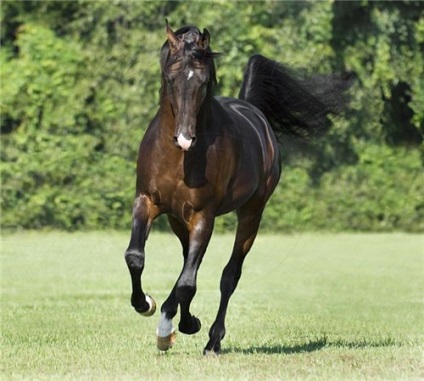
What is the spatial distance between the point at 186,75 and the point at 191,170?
69 cm

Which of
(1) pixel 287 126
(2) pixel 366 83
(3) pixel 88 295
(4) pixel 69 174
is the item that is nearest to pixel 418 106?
(2) pixel 366 83

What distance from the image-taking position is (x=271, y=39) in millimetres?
24375

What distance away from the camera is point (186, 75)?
7441mm

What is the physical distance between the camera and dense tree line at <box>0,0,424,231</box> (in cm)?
2281

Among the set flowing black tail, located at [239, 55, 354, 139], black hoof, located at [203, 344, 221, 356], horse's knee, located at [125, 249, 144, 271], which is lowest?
black hoof, located at [203, 344, 221, 356]

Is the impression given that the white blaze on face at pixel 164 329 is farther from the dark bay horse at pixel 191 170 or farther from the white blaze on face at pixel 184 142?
the white blaze on face at pixel 184 142

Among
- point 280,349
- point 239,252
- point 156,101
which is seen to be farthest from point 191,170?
point 156,101

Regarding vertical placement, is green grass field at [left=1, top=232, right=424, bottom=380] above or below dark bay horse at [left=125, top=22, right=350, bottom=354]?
below

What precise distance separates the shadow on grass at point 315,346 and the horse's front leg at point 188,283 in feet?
2.21

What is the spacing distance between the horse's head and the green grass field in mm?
1543

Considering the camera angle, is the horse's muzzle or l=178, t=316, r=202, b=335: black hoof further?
l=178, t=316, r=202, b=335: black hoof

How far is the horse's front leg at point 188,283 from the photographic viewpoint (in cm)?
776

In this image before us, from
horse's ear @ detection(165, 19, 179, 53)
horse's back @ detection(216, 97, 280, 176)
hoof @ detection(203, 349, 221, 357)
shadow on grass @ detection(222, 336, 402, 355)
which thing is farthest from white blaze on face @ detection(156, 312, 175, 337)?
horse's ear @ detection(165, 19, 179, 53)

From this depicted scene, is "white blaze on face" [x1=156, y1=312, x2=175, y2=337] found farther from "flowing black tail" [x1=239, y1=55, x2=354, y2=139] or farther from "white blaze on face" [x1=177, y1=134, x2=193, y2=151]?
"flowing black tail" [x1=239, y1=55, x2=354, y2=139]
